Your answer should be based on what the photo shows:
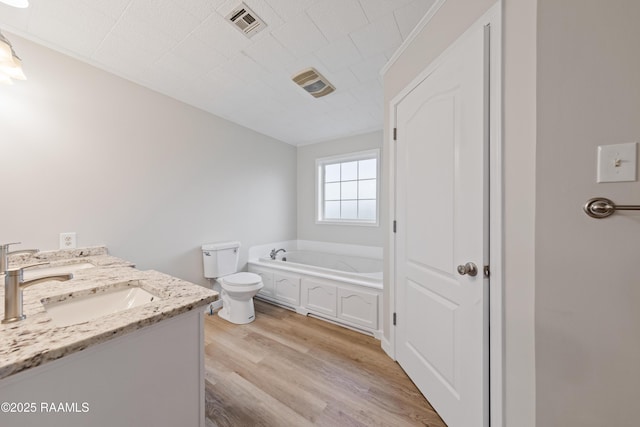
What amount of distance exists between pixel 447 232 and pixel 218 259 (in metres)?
2.28

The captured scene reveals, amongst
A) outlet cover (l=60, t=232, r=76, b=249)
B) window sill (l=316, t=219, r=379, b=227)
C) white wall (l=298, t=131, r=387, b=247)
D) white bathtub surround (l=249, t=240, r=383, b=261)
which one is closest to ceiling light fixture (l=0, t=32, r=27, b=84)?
outlet cover (l=60, t=232, r=76, b=249)

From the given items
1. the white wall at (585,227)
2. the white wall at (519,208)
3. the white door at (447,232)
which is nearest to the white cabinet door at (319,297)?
the white door at (447,232)

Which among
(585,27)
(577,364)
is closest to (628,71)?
(585,27)

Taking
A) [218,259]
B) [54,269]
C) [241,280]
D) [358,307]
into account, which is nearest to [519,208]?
[358,307]

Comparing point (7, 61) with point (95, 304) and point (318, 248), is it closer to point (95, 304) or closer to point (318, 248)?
point (95, 304)

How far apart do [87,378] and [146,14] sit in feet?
6.04

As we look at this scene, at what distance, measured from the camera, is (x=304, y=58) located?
5.68 feet

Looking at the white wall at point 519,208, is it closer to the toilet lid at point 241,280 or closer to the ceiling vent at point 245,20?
the ceiling vent at point 245,20

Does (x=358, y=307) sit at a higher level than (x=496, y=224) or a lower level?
lower

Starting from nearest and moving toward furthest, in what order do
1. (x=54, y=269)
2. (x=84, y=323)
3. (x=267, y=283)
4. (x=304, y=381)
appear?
1. (x=84, y=323)
2. (x=54, y=269)
3. (x=304, y=381)
4. (x=267, y=283)

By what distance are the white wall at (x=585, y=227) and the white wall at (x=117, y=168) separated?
269 cm

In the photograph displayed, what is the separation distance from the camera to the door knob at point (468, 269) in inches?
40.5

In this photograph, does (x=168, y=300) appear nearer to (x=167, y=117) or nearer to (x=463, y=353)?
(x=463, y=353)

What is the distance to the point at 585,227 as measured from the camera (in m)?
0.72
